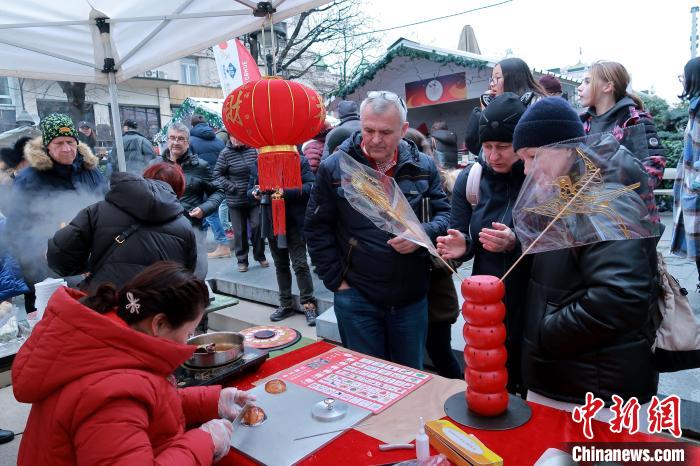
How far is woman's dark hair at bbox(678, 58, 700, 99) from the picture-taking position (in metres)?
3.04

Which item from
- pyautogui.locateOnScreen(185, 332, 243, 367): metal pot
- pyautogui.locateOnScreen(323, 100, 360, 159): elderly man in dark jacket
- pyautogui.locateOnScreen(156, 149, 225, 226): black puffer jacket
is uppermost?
pyautogui.locateOnScreen(323, 100, 360, 159): elderly man in dark jacket

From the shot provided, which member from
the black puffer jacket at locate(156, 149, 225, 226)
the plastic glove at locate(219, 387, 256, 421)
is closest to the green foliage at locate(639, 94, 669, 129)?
the black puffer jacket at locate(156, 149, 225, 226)

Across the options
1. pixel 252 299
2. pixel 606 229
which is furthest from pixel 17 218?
pixel 606 229

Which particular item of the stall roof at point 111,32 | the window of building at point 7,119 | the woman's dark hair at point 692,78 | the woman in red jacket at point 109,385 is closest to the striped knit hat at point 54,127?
the stall roof at point 111,32

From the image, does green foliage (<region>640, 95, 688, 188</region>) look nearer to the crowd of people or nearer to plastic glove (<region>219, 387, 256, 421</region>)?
the crowd of people

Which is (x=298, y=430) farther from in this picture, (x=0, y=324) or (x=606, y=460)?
(x=0, y=324)

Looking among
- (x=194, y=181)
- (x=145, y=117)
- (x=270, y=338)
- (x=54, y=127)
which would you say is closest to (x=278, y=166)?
(x=270, y=338)

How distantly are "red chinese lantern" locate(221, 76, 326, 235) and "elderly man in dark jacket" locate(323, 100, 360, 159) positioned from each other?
2.02ft

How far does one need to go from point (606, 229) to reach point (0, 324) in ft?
12.3

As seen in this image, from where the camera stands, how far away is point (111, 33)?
3.60 metres

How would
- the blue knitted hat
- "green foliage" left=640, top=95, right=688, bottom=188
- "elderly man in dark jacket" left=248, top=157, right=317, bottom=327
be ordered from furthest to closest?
"green foliage" left=640, top=95, right=688, bottom=188 → "elderly man in dark jacket" left=248, top=157, right=317, bottom=327 → the blue knitted hat

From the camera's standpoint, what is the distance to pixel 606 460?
1067 millimetres

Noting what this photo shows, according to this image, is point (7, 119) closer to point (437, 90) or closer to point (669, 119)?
point (437, 90)

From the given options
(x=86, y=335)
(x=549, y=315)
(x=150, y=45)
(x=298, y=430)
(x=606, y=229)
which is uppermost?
(x=150, y=45)
